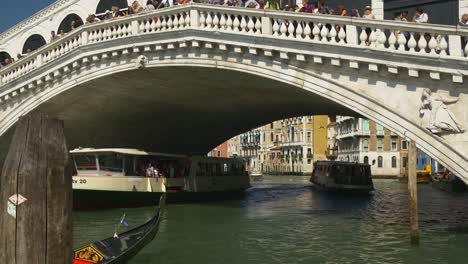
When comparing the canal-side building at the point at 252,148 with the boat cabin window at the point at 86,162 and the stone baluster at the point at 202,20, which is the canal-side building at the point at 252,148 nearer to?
the boat cabin window at the point at 86,162

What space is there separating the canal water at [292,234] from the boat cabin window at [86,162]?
1.69 meters

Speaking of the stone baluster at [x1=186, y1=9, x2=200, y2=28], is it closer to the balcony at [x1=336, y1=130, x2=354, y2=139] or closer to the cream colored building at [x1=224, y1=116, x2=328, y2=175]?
the balcony at [x1=336, y1=130, x2=354, y2=139]

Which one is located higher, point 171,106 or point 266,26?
point 266,26

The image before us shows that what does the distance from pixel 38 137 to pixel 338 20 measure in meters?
6.74

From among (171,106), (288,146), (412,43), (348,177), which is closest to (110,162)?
(171,106)

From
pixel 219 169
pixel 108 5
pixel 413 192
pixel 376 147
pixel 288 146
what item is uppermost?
pixel 108 5

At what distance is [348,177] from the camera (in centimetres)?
2141

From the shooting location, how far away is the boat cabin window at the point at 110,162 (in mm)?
14547

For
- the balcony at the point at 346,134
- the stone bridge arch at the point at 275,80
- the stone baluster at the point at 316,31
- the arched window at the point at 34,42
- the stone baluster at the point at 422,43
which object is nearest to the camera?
the stone baluster at the point at 422,43

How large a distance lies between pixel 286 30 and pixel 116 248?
5.10 meters

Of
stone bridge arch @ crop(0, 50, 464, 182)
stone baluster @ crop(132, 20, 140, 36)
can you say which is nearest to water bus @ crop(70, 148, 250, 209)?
stone bridge arch @ crop(0, 50, 464, 182)


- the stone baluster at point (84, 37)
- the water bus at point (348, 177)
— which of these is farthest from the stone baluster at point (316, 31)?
the water bus at point (348, 177)

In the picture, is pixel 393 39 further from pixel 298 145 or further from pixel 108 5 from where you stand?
pixel 298 145

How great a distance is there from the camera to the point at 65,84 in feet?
40.4
